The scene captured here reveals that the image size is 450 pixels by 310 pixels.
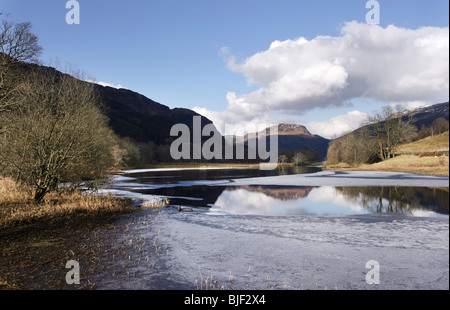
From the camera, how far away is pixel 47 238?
11.0 meters

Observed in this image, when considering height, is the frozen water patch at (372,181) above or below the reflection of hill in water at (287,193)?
above

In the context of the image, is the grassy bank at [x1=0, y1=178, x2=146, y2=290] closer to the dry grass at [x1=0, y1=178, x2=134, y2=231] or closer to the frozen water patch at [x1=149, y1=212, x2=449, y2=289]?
the dry grass at [x1=0, y1=178, x2=134, y2=231]

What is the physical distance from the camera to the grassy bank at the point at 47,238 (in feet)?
23.9

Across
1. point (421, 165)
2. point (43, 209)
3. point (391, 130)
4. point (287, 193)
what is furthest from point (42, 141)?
point (391, 130)

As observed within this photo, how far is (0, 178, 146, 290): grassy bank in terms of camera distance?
23.9ft

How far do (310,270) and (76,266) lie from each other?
285 inches

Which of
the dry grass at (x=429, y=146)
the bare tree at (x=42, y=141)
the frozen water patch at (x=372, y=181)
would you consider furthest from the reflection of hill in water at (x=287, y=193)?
the dry grass at (x=429, y=146)

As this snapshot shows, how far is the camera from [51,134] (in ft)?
58.9

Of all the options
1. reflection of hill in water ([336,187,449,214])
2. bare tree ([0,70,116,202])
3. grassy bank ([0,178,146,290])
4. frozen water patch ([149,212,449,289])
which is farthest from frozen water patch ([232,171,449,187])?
grassy bank ([0,178,146,290])

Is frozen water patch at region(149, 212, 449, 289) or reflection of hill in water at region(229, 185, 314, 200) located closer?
frozen water patch at region(149, 212, 449, 289)

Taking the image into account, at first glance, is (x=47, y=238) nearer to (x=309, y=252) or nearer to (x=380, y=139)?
(x=309, y=252)

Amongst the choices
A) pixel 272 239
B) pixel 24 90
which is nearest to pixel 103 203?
pixel 24 90

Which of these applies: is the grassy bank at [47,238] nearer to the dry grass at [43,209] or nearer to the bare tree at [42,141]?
the dry grass at [43,209]

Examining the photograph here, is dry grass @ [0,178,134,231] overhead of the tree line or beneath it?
beneath
